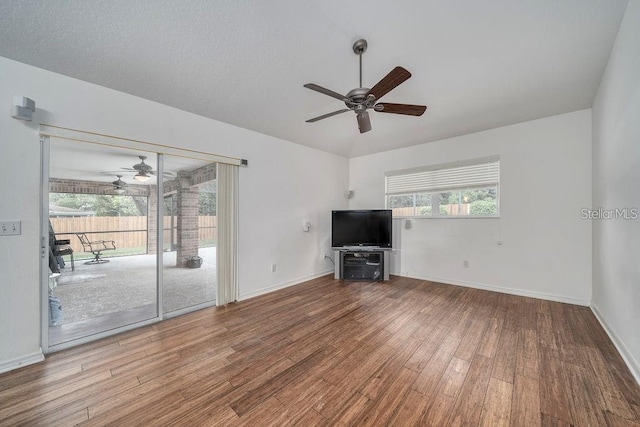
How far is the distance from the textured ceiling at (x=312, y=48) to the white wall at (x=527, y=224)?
0.51 m

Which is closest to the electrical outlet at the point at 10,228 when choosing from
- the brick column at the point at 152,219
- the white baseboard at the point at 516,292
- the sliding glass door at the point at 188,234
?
the brick column at the point at 152,219

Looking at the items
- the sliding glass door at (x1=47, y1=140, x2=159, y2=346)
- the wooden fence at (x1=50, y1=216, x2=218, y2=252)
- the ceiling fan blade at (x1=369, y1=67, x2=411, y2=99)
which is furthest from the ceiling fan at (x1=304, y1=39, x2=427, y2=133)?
the wooden fence at (x1=50, y1=216, x2=218, y2=252)

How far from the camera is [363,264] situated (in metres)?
4.59

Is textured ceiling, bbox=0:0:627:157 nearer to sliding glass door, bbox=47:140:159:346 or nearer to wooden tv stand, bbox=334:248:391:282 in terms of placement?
sliding glass door, bbox=47:140:159:346

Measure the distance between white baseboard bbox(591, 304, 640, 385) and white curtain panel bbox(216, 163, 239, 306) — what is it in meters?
4.09

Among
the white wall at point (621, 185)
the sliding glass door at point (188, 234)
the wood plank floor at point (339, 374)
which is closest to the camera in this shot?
the wood plank floor at point (339, 374)

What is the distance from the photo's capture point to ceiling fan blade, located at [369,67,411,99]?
193cm

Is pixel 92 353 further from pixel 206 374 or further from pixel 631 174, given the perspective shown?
pixel 631 174

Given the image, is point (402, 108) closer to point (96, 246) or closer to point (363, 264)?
point (363, 264)

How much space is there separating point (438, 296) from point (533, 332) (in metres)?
1.21

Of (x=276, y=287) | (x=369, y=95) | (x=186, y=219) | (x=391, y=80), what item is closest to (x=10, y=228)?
(x=186, y=219)

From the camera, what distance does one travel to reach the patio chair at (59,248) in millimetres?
2354

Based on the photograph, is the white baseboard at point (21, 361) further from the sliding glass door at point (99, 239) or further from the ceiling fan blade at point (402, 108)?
the ceiling fan blade at point (402, 108)

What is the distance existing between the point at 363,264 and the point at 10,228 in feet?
14.6
